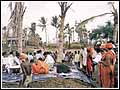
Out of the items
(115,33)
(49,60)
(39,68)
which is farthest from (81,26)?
(39,68)

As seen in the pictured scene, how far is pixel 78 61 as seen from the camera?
574 centimetres

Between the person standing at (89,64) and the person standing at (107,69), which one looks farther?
the person standing at (89,64)

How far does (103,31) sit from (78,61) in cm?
66

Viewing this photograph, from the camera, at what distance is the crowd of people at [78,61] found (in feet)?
18.5

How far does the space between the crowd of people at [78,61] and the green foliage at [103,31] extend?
0.15m

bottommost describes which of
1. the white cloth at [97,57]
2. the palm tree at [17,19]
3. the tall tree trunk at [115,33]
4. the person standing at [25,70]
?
the person standing at [25,70]

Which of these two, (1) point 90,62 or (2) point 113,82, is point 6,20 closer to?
(1) point 90,62


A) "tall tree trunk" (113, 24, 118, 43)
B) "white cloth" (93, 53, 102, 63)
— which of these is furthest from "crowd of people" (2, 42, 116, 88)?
"tall tree trunk" (113, 24, 118, 43)

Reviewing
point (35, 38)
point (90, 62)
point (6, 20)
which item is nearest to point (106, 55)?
point (90, 62)

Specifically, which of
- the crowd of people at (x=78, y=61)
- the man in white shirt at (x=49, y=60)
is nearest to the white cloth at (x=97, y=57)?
the crowd of people at (x=78, y=61)

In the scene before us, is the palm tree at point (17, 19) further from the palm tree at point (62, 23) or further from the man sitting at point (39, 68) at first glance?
the palm tree at point (62, 23)

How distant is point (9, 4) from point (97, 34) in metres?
1.57

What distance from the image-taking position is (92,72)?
5723 mm

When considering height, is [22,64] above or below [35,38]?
below
